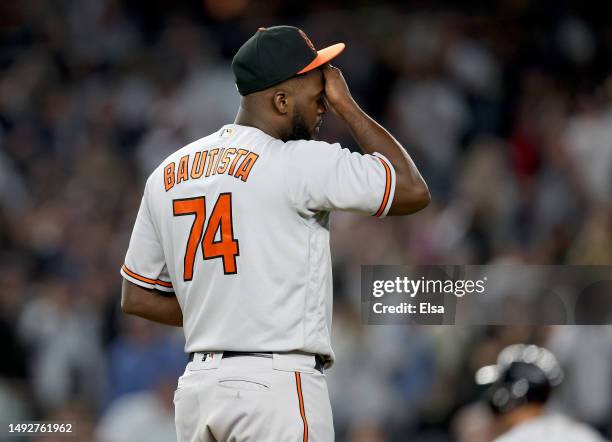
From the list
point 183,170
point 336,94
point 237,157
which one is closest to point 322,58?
point 336,94

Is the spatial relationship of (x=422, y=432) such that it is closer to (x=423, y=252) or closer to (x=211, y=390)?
(x=423, y=252)

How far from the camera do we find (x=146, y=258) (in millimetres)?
2992

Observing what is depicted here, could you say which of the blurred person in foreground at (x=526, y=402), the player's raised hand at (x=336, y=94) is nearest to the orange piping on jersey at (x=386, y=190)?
the player's raised hand at (x=336, y=94)

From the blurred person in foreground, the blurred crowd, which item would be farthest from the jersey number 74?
the blurred crowd

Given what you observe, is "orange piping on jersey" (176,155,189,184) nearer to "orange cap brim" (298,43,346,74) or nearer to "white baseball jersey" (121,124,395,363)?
"white baseball jersey" (121,124,395,363)

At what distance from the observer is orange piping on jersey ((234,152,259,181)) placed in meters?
2.75

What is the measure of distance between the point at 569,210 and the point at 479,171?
0.60 m

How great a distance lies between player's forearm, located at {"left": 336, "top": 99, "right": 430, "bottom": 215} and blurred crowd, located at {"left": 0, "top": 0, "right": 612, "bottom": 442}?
2.26m

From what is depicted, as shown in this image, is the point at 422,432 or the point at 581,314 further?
the point at 422,432

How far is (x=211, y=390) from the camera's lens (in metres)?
2.72

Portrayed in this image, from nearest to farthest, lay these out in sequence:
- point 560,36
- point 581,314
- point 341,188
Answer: point 341,188 → point 581,314 → point 560,36

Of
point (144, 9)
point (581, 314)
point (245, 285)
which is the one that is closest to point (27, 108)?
point (144, 9)

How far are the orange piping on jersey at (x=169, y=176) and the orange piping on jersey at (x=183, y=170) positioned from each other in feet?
0.07

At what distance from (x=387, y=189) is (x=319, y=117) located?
0.30 meters
